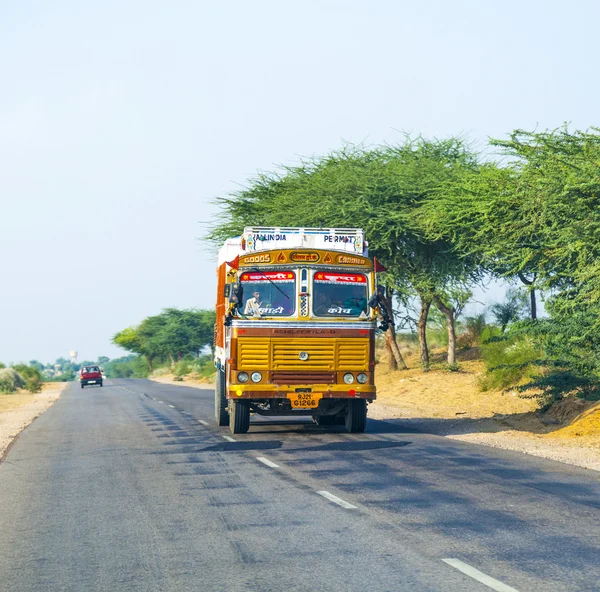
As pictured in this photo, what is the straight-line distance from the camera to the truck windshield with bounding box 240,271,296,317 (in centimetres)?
1892

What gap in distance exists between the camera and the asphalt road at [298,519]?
7289 mm

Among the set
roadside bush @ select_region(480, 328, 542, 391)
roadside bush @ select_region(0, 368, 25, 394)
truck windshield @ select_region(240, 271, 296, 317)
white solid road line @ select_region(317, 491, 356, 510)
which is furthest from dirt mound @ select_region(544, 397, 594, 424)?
roadside bush @ select_region(0, 368, 25, 394)

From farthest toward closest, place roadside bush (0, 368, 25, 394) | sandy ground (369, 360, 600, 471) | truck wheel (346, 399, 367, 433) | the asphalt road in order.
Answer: roadside bush (0, 368, 25, 394) → truck wheel (346, 399, 367, 433) → sandy ground (369, 360, 600, 471) → the asphalt road

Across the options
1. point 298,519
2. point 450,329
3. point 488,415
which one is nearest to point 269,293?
point 298,519

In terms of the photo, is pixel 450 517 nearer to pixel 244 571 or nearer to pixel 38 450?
pixel 244 571

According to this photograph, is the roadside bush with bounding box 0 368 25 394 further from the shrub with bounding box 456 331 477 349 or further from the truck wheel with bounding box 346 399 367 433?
the truck wheel with bounding box 346 399 367 433

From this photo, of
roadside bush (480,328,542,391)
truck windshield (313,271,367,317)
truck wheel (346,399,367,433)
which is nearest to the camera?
truck windshield (313,271,367,317)

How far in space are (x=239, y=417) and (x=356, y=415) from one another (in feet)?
7.96

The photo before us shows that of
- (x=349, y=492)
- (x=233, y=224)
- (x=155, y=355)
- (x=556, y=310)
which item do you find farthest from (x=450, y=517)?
(x=155, y=355)

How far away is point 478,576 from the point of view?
7082 millimetres

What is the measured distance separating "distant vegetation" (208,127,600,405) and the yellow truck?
14.8 ft

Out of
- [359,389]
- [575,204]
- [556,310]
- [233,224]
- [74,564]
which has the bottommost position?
[74,564]

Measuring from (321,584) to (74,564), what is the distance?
225cm

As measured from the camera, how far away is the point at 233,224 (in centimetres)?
4625
